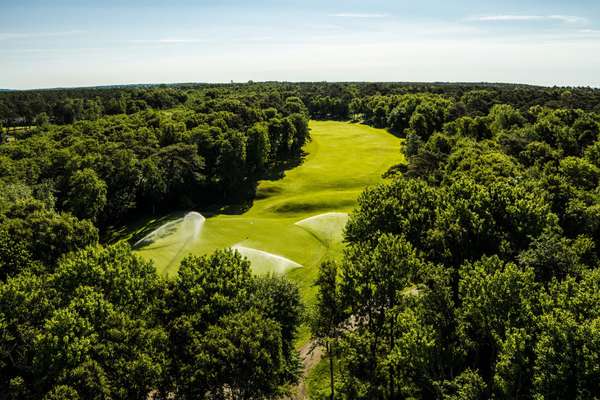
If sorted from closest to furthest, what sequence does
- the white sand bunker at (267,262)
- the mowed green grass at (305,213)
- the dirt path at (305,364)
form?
the dirt path at (305,364) → the white sand bunker at (267,262) → the mowed green grass at (305,213)

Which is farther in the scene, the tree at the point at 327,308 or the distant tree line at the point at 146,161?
the distant tree line at the point at 146,161

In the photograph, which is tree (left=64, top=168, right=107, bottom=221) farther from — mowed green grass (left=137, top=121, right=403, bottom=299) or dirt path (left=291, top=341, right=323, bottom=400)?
dirt path (left=291, top=341, right=323, bottom=400)

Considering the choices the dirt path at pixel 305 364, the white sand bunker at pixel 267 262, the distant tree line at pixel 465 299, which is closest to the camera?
the distant tree line at pixel 465 299

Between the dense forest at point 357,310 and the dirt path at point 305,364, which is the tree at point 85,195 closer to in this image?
the dense forest at point 357,310

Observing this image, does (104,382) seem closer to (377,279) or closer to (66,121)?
(377,279)

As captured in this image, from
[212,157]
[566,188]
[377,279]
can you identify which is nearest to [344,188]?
[212,157]

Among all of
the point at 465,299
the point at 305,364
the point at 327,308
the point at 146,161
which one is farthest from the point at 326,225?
the point at 465,299

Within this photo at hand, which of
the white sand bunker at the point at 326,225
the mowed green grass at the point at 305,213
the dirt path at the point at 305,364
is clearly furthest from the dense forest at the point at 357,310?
the white sand bunker at the point at 326,225

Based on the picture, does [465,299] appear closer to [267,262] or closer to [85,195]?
[267,262]
